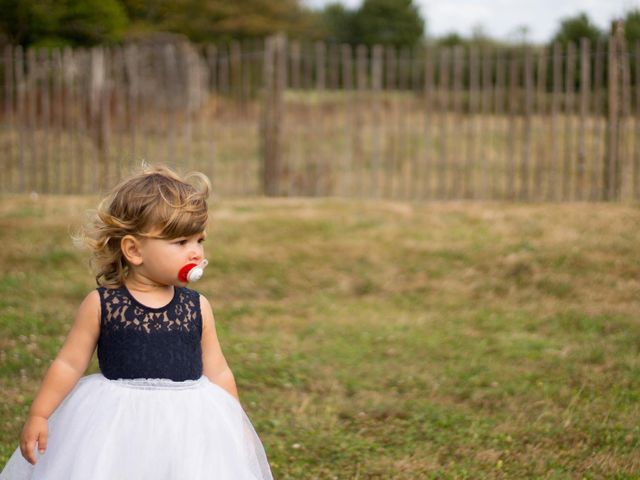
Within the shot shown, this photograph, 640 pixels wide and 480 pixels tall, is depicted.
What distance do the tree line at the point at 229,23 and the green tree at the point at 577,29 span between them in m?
0.02

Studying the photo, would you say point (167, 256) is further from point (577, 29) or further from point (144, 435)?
point (577, 29)

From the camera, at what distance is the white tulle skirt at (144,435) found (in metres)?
2.50

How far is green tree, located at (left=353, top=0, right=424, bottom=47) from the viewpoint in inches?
1661

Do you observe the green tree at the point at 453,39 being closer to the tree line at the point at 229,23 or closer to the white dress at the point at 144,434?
the tree line at the point at 229,23

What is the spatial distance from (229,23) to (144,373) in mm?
36111

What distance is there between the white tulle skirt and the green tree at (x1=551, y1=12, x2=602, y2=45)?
66.3 ft

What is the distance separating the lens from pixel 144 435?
8.27 feet

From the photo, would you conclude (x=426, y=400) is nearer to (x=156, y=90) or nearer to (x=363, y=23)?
(x=156, y=90)

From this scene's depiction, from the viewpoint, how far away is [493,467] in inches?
160

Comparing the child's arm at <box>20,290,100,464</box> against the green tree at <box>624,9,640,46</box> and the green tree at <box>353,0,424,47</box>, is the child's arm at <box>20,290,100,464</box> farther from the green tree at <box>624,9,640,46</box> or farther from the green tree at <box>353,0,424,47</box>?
the green tree at <box>353,0,424,47</box>

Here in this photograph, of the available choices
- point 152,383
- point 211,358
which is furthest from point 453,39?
point 152,383

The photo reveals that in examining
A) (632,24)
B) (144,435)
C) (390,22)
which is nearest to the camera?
(144,435)

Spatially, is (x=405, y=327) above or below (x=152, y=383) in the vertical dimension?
below

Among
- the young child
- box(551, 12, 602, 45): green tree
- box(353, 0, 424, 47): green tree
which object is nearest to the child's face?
the young child
